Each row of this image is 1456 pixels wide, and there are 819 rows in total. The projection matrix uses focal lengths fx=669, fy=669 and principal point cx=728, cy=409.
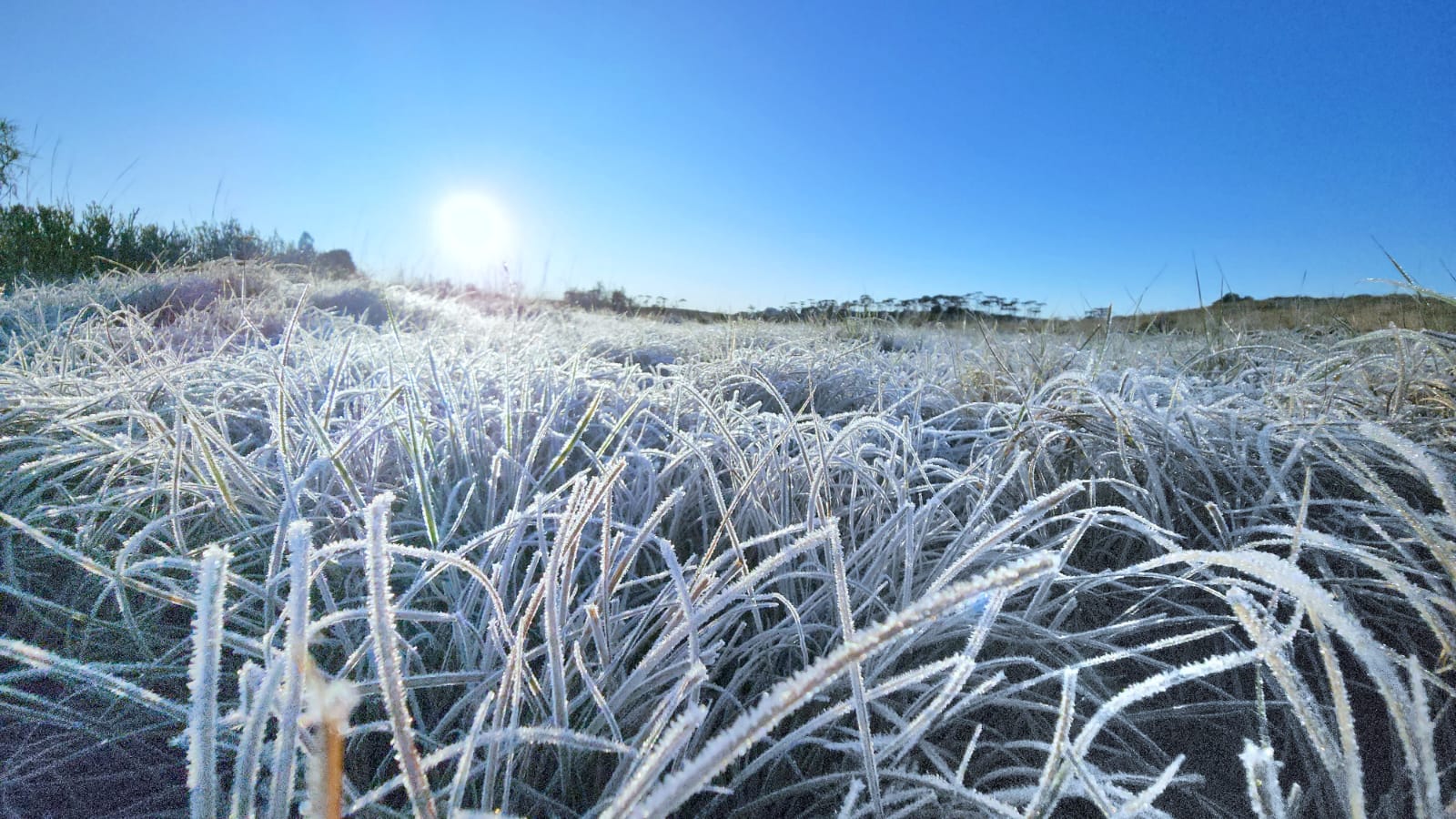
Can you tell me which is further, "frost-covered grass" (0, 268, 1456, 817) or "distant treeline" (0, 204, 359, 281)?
"distant treeline" (0, 204, 359, 281)

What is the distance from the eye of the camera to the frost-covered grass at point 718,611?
0.51 metres

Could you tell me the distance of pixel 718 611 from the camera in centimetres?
88

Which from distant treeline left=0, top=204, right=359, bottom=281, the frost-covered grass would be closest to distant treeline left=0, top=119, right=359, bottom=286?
distant treeline left=0, top=204, right=359, bottom=281

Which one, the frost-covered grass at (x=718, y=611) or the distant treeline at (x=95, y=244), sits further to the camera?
the distant treeline at (x=95, y=244)

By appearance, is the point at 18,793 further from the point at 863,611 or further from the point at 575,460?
the point at 863,611

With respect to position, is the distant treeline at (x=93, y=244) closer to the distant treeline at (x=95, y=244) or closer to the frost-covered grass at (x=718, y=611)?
the distant treeline at (x=95, y=244)

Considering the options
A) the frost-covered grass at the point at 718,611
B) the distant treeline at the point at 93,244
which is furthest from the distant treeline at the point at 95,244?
the frost-covered grass at the point at 718,611

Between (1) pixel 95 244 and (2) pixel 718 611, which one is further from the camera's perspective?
(1) pixel 95 244

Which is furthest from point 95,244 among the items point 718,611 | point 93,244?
point 718,611

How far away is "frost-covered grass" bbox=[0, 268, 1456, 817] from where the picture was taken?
51cm

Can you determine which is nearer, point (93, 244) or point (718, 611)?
point (718, 611)

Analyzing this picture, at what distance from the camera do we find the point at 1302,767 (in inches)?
33.0

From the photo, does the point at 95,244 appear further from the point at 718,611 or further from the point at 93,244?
the point at 718,611

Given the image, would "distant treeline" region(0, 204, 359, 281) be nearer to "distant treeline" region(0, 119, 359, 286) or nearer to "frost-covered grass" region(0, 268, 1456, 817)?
"distant treeline" region(0, 119, 359, 286)
